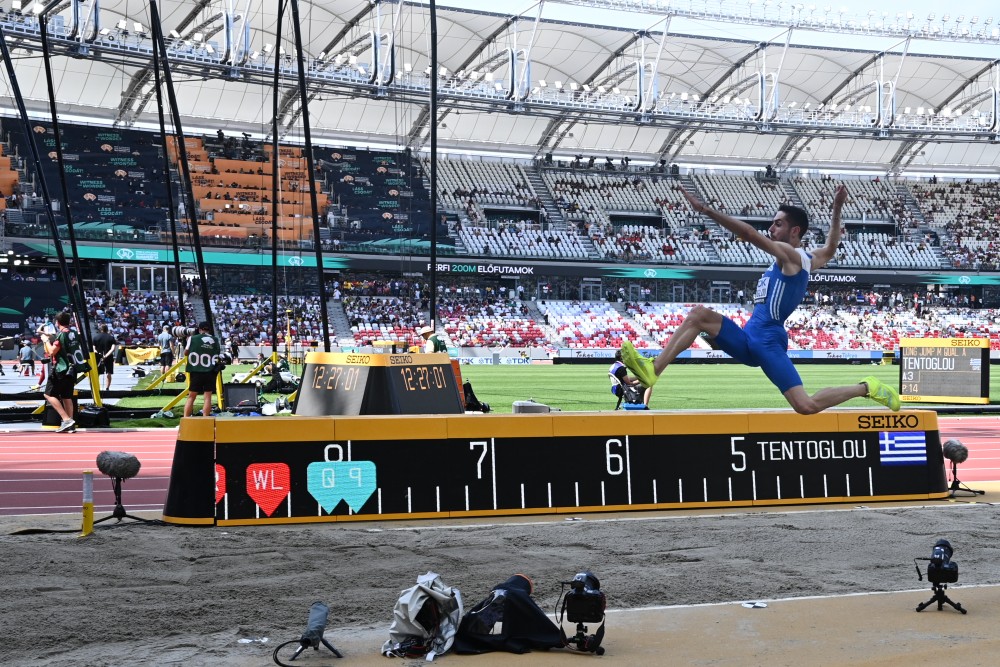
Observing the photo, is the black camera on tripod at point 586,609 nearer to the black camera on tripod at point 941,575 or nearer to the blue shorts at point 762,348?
the black camera on tripod at point 941,575

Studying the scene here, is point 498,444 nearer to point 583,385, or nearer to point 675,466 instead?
point 675,466

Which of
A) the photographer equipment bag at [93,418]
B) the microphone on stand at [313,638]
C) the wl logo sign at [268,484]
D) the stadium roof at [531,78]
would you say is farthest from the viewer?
the stadium roof at [531,78]

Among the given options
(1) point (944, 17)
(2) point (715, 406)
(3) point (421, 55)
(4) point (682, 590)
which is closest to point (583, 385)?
(2) point (715, 406)

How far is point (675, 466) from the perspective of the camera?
375 inches

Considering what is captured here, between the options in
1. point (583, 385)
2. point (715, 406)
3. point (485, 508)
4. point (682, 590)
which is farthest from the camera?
point (583, 385)

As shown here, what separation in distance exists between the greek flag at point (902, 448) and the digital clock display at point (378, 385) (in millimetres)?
4906

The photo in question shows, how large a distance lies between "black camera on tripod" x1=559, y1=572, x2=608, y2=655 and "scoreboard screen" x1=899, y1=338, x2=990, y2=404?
801 inches

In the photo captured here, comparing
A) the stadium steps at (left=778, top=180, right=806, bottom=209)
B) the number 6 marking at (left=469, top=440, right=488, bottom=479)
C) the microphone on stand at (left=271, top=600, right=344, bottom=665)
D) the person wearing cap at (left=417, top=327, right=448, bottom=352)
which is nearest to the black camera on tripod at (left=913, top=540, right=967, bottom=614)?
the microphone on stand at (left=271, top=600, right=344, bottom=665)

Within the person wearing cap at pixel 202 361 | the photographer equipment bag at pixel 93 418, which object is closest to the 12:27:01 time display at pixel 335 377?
the person wearing cap at pixel 202 361

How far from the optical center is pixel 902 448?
1009 cm

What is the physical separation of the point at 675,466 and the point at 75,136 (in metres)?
46.6

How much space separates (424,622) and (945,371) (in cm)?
2129

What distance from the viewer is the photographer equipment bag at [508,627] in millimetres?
5219

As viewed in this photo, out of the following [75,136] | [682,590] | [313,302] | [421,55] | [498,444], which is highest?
[421,55]
